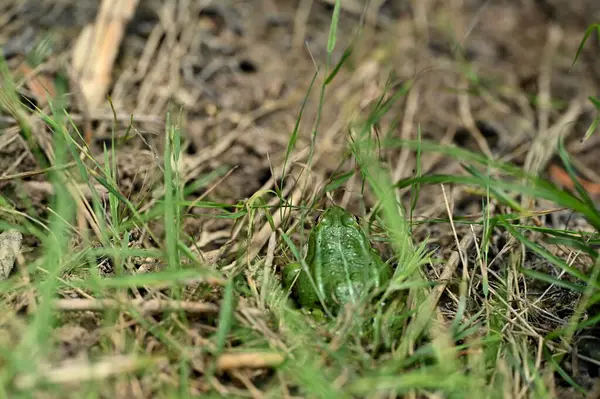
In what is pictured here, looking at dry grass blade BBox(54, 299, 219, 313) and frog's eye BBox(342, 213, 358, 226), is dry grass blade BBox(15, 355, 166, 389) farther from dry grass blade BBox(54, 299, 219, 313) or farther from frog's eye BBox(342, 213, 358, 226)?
frog's eye BBox(342, 213, 358, 226)

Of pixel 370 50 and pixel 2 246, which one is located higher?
pixel 370 50

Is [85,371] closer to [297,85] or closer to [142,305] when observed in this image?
[142,305]

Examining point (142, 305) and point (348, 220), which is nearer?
point (142, 305)

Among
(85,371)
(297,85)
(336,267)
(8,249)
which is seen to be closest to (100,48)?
(297,85)

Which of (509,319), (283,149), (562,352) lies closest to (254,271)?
(509,319)

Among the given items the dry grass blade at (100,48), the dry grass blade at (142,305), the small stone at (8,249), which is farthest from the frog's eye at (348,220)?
the dry grass blade at (100,48)

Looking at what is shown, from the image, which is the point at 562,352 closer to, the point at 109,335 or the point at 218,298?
the point at 218,298
